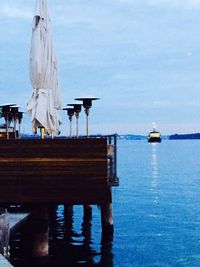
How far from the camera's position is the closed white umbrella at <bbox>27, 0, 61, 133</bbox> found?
18281 millimetres

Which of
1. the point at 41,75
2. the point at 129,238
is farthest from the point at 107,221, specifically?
the point at 41,75

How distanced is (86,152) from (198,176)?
230 feet

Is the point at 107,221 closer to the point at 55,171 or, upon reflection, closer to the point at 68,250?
the point at 68,250

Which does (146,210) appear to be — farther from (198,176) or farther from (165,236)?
(198,176)

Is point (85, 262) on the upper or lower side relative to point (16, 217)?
lower

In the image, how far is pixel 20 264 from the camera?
21.0 meters

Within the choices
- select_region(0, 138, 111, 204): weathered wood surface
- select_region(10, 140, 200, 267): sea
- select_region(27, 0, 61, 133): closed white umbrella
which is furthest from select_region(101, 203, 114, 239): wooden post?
select_region(0, 138, 111, 204): weathered wood surface

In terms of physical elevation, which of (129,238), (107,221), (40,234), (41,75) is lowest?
(129,238)

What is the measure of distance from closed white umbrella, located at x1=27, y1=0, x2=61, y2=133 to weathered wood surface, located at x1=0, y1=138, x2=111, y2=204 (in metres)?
0.95

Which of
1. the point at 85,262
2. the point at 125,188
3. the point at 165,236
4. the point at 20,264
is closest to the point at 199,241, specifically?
the point at 165,236

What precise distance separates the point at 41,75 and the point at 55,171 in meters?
3.21

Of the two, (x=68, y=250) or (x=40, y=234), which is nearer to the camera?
(x=40, y=234)

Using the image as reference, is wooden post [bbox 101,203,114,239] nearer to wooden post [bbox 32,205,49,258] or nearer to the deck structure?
wooden post [bbox 32,205,49,258]

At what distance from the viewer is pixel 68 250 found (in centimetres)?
2519
